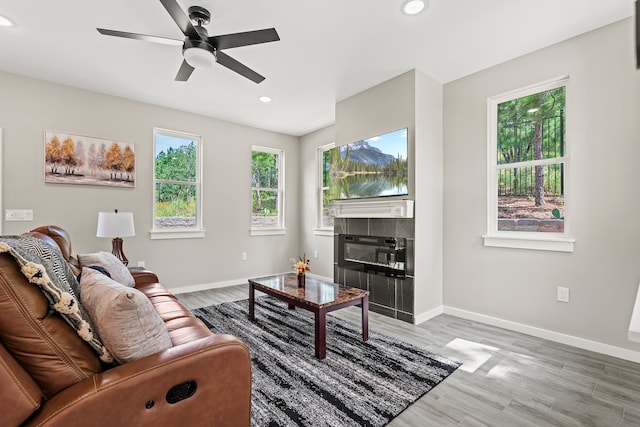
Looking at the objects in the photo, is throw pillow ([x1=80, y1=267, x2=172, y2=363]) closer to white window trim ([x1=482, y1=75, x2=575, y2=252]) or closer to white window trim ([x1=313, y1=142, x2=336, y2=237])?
white window trim ([x1=482, y1=75, x2=575, y2=252])

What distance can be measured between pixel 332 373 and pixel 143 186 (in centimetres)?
349

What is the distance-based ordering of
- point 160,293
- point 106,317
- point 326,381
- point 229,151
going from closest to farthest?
point 106,317 < point 326,381 < point 160,293 < point 229,151

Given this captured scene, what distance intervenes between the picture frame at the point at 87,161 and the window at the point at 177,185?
37cm

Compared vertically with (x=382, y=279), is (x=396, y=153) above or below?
above

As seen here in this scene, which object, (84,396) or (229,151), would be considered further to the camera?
(229,151)

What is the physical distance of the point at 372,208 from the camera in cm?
353

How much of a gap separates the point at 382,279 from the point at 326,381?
1652 mm

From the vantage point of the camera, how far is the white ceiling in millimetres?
2273

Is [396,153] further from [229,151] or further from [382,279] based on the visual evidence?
[229,151]

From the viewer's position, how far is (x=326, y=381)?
2049 millimetres

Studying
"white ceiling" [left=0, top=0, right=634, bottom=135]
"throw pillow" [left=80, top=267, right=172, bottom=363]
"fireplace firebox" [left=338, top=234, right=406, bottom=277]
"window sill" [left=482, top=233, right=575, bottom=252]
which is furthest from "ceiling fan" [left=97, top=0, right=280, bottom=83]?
"window sill" [left=482, top=233, right=575, bottom=252]

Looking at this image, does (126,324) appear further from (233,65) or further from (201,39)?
(233,65)

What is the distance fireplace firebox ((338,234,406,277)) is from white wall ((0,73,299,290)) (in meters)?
1.84

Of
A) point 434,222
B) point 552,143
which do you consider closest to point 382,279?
point 434,222
